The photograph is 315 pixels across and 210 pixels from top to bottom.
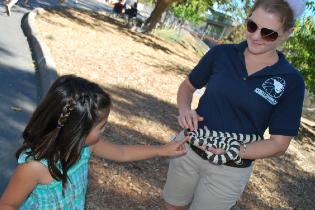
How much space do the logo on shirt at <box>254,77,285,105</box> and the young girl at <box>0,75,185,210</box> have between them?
A: 0.90 meters

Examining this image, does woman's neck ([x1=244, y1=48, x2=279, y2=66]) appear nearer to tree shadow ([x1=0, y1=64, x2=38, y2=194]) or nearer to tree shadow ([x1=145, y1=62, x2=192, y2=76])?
tree shadow ([x1=0, y1=64, x2=38, y2=194])

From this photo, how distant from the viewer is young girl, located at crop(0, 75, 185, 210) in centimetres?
209

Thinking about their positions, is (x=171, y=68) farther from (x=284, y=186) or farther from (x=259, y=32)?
(x=259, y=32)

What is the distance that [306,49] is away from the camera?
11695 mm

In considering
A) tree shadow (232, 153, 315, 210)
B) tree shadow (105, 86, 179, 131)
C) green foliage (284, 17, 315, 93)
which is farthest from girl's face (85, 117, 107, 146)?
green foliage (284, 17, 315, 93)

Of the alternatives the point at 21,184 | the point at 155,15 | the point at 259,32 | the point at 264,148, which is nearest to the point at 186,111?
the point at 264,148

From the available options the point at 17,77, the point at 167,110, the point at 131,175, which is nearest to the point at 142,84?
the point at 167,110

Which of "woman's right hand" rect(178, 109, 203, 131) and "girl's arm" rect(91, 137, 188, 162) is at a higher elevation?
"woman's right hand" rect(178, 109, 203, 131)

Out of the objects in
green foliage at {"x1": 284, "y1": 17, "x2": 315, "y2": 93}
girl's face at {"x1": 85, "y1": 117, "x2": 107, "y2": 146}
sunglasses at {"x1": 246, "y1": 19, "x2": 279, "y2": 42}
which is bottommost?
green foliage at {"x1": 284, "y1": 17, "x2": 315, "y2": 93}

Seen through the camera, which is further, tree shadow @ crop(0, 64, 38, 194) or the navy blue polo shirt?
tree shadow @ crop(0, 64, 38, 194)

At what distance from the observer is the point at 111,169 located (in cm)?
486

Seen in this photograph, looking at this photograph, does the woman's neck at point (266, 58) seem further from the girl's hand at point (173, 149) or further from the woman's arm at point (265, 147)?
the girl's hand at point (173, 149)

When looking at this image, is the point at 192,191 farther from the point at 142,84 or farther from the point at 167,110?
the point at 142,84

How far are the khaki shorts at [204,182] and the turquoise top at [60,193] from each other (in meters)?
0.71
